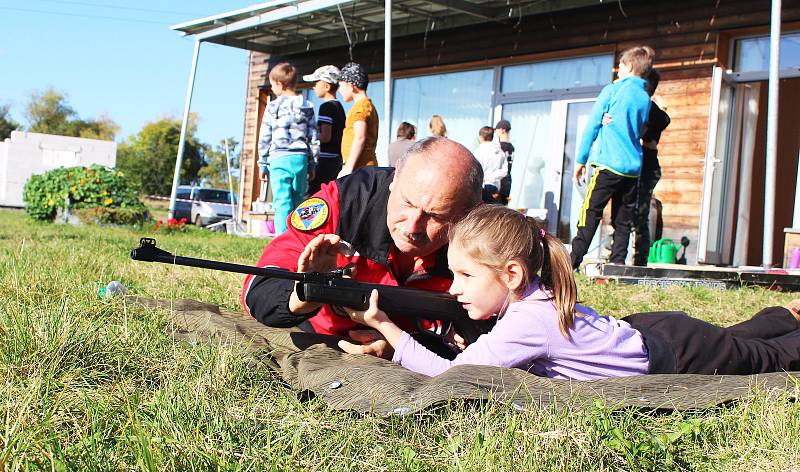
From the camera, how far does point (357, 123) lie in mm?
7547

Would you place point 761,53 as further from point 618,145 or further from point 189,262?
point 189,262

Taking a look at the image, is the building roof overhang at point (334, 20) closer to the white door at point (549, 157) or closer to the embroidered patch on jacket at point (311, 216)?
the white door at point (549, 157)

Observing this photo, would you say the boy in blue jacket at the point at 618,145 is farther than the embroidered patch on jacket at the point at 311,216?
Yes

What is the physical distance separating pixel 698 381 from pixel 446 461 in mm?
1146

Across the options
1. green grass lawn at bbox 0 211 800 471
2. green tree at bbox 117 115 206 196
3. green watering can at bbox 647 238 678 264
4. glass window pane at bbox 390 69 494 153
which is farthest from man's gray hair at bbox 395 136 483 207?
green tree at bbox 117 115 206 196

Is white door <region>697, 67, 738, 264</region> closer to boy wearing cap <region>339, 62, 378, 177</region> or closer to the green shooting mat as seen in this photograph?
boy wearing cap <region>339, 62, 378, 177</region>

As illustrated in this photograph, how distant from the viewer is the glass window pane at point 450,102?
13.0 metres

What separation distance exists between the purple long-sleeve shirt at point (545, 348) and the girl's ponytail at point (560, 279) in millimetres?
35

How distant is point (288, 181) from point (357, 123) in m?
0.96

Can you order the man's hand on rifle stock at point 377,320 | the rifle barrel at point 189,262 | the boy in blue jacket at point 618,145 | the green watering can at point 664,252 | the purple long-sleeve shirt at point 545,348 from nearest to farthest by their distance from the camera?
the rifle barrel at point 189,262 < the purple long-sleeve shirt at point 545,348 < the man's hand on rifle stock at point 377,320 < the boy in blue jacket at point 618,145 < the green watering can at point 664,252

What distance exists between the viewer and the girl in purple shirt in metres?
2.84

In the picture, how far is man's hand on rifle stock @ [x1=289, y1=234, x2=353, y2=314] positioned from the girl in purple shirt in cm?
20

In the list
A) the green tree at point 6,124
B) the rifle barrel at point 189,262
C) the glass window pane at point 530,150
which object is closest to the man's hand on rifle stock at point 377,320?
the rifle barrel at point 189,262

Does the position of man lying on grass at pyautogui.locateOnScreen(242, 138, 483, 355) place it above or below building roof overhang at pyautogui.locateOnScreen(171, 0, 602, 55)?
below
